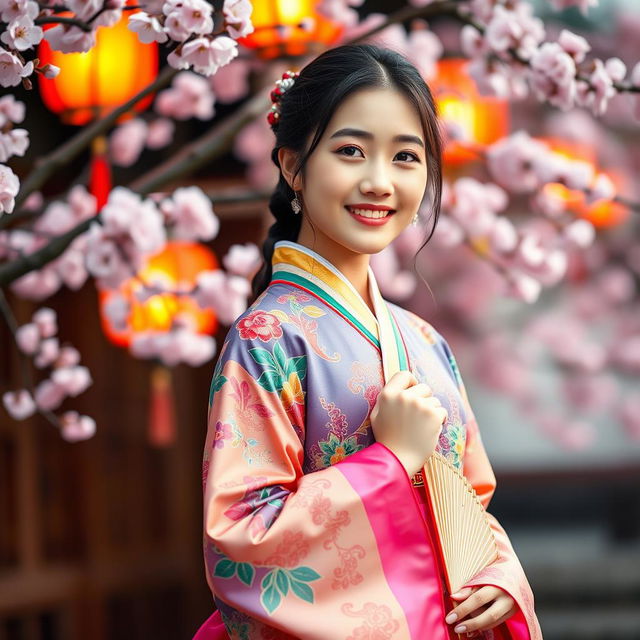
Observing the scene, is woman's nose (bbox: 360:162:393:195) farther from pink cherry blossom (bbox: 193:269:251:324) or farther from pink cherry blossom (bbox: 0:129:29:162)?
pink cherry blossom (bbox: 193:269:251:324)

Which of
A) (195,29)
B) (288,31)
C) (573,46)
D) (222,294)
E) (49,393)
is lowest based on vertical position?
(49,393)

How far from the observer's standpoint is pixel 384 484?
7.06 feet

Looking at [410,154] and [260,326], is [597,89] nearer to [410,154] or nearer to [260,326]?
[410,154]

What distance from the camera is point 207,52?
107 inches

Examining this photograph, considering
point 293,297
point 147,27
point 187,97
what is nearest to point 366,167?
point 293,297

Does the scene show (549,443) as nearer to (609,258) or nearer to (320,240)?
(609,258)

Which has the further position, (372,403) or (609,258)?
(609,258)

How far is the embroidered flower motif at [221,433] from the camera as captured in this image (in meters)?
2.18

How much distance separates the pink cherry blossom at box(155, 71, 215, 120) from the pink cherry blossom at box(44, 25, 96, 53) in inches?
96.4

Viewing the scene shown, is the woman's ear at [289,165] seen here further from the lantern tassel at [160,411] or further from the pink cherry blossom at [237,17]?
the lantern tassel at [160,411]

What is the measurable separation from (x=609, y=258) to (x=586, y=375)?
1.01 meters

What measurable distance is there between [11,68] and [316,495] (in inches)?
46.8

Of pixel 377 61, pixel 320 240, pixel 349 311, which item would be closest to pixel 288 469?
pixel 349 311

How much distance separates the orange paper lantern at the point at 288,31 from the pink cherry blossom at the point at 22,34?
2167mm
